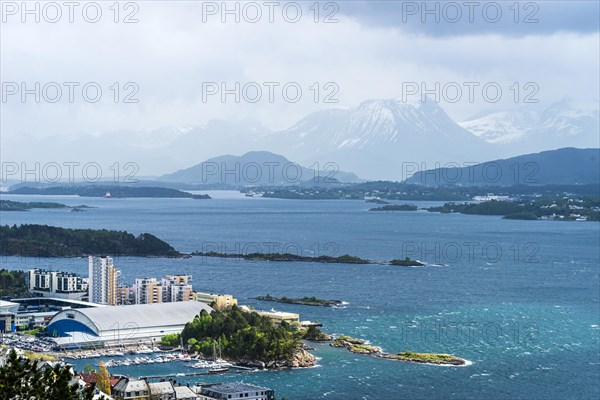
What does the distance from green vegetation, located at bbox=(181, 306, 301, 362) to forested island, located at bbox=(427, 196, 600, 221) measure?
33.0 m

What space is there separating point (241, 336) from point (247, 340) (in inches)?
4.7

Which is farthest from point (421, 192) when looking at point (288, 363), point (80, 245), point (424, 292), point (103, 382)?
point (103, 382)

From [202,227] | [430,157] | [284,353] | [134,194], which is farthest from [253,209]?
→ [430,157]

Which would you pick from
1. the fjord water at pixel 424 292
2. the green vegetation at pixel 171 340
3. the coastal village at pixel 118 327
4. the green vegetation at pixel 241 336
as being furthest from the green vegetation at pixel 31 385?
the green vegetation at pixel 171 340

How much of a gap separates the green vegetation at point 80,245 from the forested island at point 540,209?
22204 mm

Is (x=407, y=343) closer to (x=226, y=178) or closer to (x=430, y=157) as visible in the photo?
(x=226, y=178)

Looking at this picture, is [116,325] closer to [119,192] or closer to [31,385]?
[31,385]

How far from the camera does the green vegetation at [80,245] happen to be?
27.7 m

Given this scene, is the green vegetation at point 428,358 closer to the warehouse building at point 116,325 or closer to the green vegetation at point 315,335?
the green vegetation at point 315,335

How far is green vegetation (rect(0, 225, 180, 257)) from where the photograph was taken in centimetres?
2766

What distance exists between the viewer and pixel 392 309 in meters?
17.1

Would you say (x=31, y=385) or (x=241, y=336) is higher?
(x=31, y=385)

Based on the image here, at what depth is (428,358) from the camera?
12945 mm

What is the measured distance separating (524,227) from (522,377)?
28237 mm
